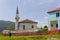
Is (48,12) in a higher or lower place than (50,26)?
higher

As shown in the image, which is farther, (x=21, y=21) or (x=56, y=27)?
(x=21, y=21)

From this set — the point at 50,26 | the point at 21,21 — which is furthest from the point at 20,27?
the point at 50,26

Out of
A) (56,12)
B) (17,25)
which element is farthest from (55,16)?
(17,25)

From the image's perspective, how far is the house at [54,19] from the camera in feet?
170

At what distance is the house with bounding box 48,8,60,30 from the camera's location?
51906 millimetres

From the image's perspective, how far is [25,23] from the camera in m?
72.3

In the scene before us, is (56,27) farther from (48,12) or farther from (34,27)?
(34,27)

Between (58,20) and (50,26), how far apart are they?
10.5 ft

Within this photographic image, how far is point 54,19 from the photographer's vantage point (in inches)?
2069

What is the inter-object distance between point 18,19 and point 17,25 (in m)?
2.06

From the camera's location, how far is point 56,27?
53.5 metres

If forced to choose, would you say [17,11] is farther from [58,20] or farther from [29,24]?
[58,20]

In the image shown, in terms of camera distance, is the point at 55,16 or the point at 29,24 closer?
the point at 55,16

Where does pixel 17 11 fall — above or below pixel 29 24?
above
